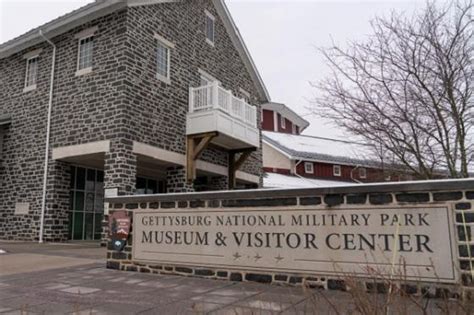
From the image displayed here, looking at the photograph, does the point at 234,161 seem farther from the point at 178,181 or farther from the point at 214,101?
the point at 214,101

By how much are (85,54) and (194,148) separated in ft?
15.9

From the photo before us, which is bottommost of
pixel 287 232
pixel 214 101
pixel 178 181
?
pixel 287 232

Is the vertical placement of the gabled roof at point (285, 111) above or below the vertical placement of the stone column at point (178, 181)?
above

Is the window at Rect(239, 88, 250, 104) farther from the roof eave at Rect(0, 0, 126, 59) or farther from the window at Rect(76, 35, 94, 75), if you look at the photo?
the roof eave at Rect(0, 0, 126, 59)

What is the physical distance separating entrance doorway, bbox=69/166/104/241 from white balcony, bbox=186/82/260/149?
13.8ft

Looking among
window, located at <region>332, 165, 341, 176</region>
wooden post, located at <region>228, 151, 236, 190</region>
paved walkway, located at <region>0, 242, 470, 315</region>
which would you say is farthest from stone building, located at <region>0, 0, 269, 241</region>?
window, located at <region>332, 165, 341, 176</region>

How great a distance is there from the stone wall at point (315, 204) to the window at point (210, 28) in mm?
11692

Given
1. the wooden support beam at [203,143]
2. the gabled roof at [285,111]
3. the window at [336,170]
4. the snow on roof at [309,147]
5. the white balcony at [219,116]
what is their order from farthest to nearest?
the gabled roof at [285,111] < the window at [336,170] < the snow on roof at [309,147] < the white balcony at [219,116] < the wooden support beam at [203,143]

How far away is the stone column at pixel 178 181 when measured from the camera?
14.5 metres

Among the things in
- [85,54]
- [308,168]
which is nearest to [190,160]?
[85,54]

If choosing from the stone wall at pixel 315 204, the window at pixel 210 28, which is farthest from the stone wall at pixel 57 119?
the stone wall at pixel 315 204

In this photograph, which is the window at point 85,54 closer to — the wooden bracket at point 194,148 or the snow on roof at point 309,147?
the wooden bracket at point 194,148

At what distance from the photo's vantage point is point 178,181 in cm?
1455

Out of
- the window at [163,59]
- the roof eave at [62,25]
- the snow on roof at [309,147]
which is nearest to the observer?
the roof eave at [62,25]
